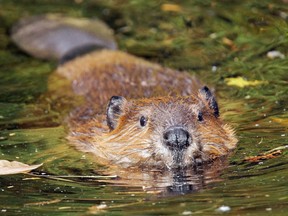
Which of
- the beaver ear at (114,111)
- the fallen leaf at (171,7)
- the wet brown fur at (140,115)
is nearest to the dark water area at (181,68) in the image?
the fallen leaf at (171,7)

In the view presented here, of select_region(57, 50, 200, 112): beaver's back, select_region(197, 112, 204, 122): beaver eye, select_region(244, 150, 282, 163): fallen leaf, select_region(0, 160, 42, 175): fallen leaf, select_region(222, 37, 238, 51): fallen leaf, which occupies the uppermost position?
select_region(222, 37, 238, 51): fallen leaf

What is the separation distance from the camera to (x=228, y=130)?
718cm

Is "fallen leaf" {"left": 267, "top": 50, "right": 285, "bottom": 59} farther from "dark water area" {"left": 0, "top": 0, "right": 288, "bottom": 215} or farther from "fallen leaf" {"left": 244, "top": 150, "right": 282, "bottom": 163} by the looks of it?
"fallen leaf" {"left": 244, "top": 150, "right": 282, "bottom": 163}

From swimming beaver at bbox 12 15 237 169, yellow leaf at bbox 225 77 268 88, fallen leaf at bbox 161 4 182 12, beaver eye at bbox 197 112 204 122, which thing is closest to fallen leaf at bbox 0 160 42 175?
swimming beaver at bbox 12 15 237 169

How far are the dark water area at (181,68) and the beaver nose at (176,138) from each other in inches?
8.9

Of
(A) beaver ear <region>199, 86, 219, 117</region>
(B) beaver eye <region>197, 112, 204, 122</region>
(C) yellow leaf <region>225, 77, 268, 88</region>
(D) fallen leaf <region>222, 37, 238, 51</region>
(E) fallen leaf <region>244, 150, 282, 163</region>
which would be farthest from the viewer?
(D) fallen leaf <region>222, 37, 238, 51</region>

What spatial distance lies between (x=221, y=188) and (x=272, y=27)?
5.10 m

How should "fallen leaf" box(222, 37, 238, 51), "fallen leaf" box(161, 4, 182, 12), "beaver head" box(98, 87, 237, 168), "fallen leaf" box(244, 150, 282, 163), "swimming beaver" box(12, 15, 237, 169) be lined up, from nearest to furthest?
1. "beaver head" box(98, 87, 237, 168)
2. "swimming beaver" box(12, 15, 237, 169)
3. "fallen leaf" box(244, 150, 282, 163)
4. "fallen leaf" box(222, 37, 238, 51)
5. "fallen leaf" box(161, 4, 182, 12)

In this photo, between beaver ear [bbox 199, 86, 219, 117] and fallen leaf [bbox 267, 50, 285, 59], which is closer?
beaver ear [bbox 199, 86, 219, 117]

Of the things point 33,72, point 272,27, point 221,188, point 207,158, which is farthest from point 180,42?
point 221,188

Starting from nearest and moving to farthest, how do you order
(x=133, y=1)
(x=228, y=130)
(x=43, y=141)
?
(x=228, y=130) < (x=43, y=141) < (x=133, y=1)

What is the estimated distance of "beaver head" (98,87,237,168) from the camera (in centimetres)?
647

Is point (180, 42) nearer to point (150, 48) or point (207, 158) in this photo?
point (150, 48)

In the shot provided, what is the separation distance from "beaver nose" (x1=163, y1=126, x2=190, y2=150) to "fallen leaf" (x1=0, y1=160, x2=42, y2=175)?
111 cm
